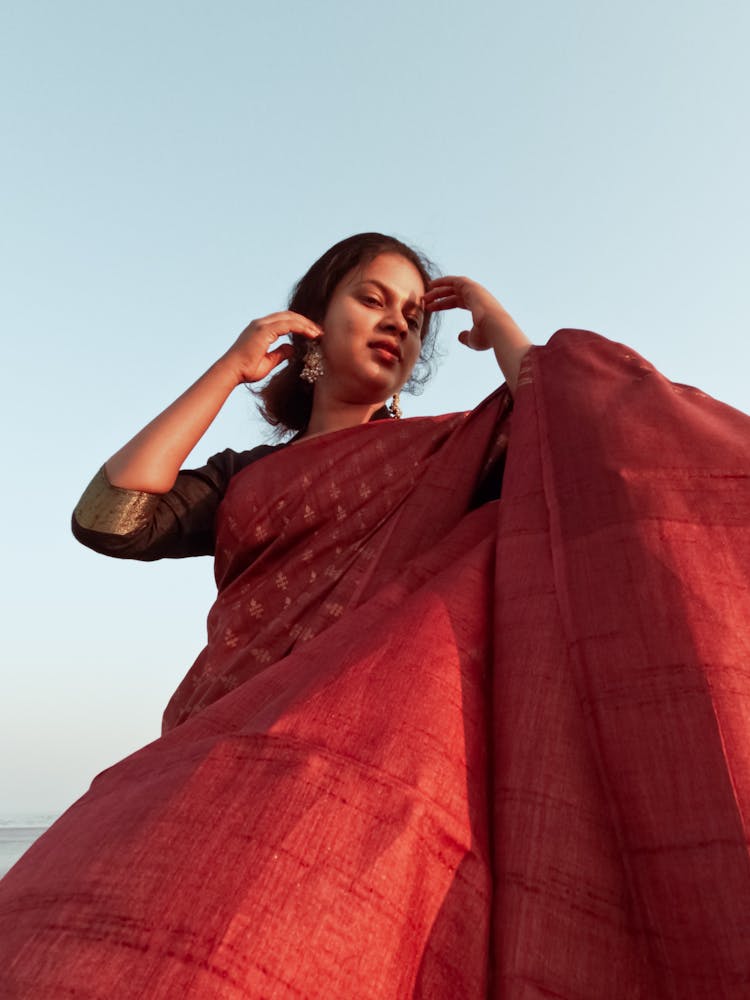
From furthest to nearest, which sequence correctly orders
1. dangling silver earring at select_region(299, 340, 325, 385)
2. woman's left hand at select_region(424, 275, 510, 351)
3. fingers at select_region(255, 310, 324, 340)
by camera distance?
dangling silver earring at select_region(299, 340, 325, 385) < fingers at select_region(255, 310, 324, 340) < woman's left hand at select_region(424, 275, 510, 351)

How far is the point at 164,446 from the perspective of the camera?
1.96 meters

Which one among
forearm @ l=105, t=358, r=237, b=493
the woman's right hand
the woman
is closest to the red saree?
the woman

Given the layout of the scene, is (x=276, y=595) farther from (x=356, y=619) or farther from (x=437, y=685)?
(x=437, y=685)

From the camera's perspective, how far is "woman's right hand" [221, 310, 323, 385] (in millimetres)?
2148

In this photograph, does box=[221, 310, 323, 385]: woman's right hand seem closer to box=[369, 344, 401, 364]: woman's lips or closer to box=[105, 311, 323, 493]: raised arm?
box=[105, 311, 323, 493]: raised arm

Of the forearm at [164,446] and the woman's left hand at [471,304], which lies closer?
the forearm at [164,446]

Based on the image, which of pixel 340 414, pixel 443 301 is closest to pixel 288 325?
pixel 340 414

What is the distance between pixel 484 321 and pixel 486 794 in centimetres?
138

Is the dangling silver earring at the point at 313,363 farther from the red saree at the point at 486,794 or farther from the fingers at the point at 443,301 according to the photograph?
the red saree at the point at 486,794

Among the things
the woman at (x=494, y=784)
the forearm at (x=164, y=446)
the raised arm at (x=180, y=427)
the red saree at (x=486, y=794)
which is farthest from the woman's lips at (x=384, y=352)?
the red saree at (x=486, y=794)

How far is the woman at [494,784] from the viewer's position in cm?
79

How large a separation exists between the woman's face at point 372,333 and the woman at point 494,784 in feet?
3.00

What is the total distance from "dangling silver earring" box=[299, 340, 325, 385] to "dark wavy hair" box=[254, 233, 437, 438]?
8cm

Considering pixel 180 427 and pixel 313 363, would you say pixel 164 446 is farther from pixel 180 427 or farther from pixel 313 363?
pixel 313 363
